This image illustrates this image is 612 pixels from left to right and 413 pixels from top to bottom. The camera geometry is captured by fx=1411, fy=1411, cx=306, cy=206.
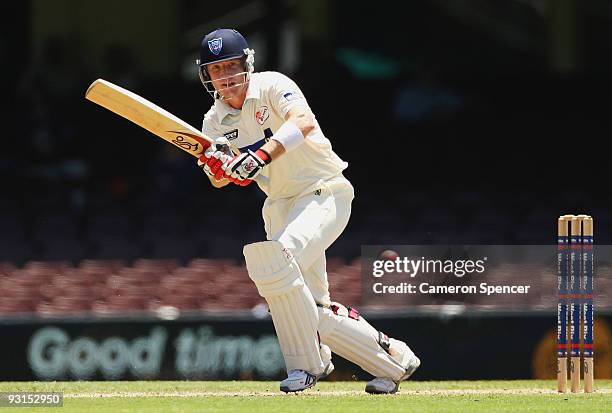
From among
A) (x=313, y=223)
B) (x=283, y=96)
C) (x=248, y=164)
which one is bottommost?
(x=313, y=223)

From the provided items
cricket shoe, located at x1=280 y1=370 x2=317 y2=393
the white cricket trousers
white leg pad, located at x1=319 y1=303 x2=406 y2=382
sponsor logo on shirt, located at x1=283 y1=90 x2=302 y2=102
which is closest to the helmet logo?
sponsor logo on shirt, located at x1=283 y1=90 x2=302 y2=102

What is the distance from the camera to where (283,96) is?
5.11 meters

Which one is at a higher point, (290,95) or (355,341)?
(290,95)

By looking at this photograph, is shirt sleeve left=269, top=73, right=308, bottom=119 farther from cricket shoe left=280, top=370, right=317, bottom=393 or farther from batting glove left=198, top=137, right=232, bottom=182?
cricket shoe left=280, top=370, right=317, bottom=393

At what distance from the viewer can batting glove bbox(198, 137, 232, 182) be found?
508 centimetres

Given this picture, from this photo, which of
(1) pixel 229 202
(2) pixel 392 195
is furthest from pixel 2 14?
(2) pixel 392 195

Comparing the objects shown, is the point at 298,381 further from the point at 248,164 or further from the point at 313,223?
the point at 248,164

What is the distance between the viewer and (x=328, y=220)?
517cm

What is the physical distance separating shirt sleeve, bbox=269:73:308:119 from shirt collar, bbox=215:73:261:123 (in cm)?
6

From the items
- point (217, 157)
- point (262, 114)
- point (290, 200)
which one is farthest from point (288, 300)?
point (262, 114)

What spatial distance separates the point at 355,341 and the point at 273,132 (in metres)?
0.83

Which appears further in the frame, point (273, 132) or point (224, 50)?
point (273, 132)

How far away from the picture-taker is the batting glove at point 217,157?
5078 mm

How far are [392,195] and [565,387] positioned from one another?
16.8ft
